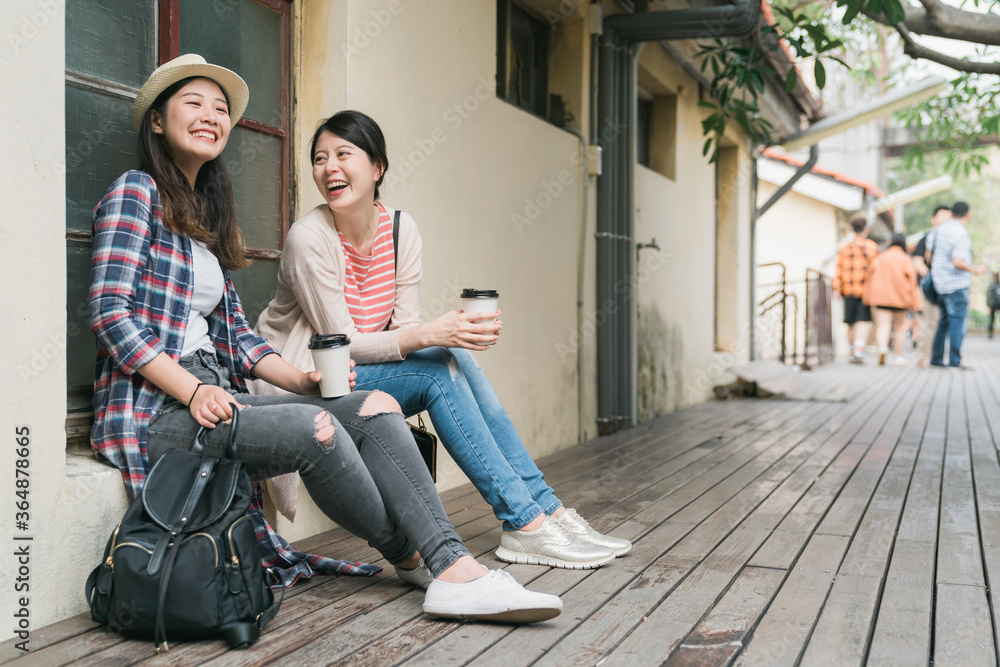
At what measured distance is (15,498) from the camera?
6.34 feet

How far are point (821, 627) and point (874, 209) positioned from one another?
1480cm

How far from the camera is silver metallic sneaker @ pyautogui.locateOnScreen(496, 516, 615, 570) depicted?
260 cm

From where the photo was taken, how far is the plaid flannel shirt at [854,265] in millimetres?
11227

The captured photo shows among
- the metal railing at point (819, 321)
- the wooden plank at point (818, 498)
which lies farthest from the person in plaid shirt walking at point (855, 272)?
the wooden plank at point (818, 498)

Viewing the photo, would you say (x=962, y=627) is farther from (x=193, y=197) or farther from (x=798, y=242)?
(x=798, y=242)

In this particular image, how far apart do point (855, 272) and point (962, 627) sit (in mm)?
10027

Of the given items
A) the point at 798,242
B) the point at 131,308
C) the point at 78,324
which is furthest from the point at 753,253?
the point at 131,308

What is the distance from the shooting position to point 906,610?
7.28 feet

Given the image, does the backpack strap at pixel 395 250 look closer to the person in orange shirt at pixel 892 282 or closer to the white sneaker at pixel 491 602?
the white sneaker at pixel 491 602

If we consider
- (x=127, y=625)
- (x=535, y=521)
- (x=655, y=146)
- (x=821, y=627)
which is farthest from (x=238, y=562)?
(x=655, y=146)

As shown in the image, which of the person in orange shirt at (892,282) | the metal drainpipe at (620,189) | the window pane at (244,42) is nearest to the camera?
the window pane at (244,42)

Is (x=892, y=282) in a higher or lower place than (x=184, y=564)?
higher

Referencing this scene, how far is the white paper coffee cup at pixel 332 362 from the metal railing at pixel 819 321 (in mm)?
9901

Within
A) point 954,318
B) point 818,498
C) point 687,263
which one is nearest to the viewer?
point 818,498
